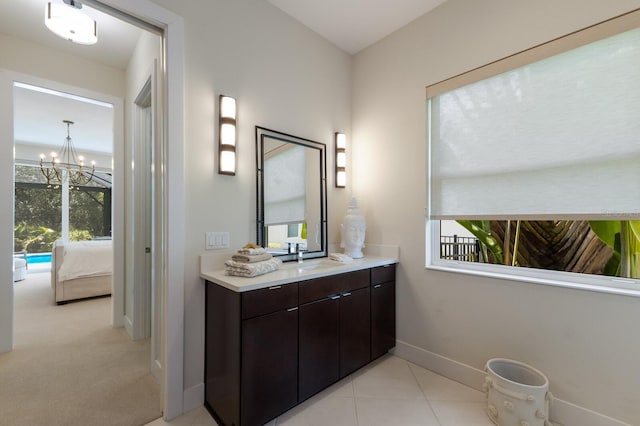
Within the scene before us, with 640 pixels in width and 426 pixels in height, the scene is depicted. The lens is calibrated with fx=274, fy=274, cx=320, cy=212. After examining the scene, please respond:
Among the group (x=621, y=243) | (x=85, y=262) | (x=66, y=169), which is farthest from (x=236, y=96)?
(x=66, y=169)

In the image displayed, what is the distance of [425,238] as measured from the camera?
2.35 meters

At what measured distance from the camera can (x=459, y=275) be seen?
2.16 metres

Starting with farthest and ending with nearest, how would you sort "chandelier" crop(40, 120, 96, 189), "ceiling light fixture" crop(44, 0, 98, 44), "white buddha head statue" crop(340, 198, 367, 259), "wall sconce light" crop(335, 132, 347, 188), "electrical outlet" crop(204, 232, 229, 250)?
"chandelier" crop(40, 120, 96, 189)
"wall sconce light" crop(335, 132, 347, 188)
"white buddha head statue" crop(340, 198, 367, 259)
"ceiling light fixture" crop(44, 0, 98, 44)
"electrical outlet" crop(204, 232, 229, 250)

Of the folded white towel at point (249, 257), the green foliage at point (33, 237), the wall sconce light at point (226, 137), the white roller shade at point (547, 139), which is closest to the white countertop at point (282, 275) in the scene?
the folded white towel at point (249, 257)

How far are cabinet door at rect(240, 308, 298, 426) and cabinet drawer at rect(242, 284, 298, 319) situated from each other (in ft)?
0.12

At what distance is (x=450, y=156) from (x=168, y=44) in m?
2.19

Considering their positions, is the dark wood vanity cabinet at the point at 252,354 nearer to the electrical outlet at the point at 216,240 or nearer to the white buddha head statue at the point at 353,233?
the electrical outlet at the point at 216,240

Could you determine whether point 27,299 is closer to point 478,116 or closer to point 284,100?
point 284,100

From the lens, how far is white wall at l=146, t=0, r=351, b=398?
1843 mm

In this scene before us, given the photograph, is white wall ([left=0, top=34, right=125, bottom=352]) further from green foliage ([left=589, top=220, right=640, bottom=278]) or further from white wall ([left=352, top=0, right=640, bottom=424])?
green foliage ([left=589, top=220, right=640, bottom=278])

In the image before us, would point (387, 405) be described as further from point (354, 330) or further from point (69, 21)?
point (69, 21)

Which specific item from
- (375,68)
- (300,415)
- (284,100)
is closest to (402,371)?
(300,415)

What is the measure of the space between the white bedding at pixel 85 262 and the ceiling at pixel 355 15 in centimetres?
423

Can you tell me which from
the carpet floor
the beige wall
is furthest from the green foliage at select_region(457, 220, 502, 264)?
the beige wall
